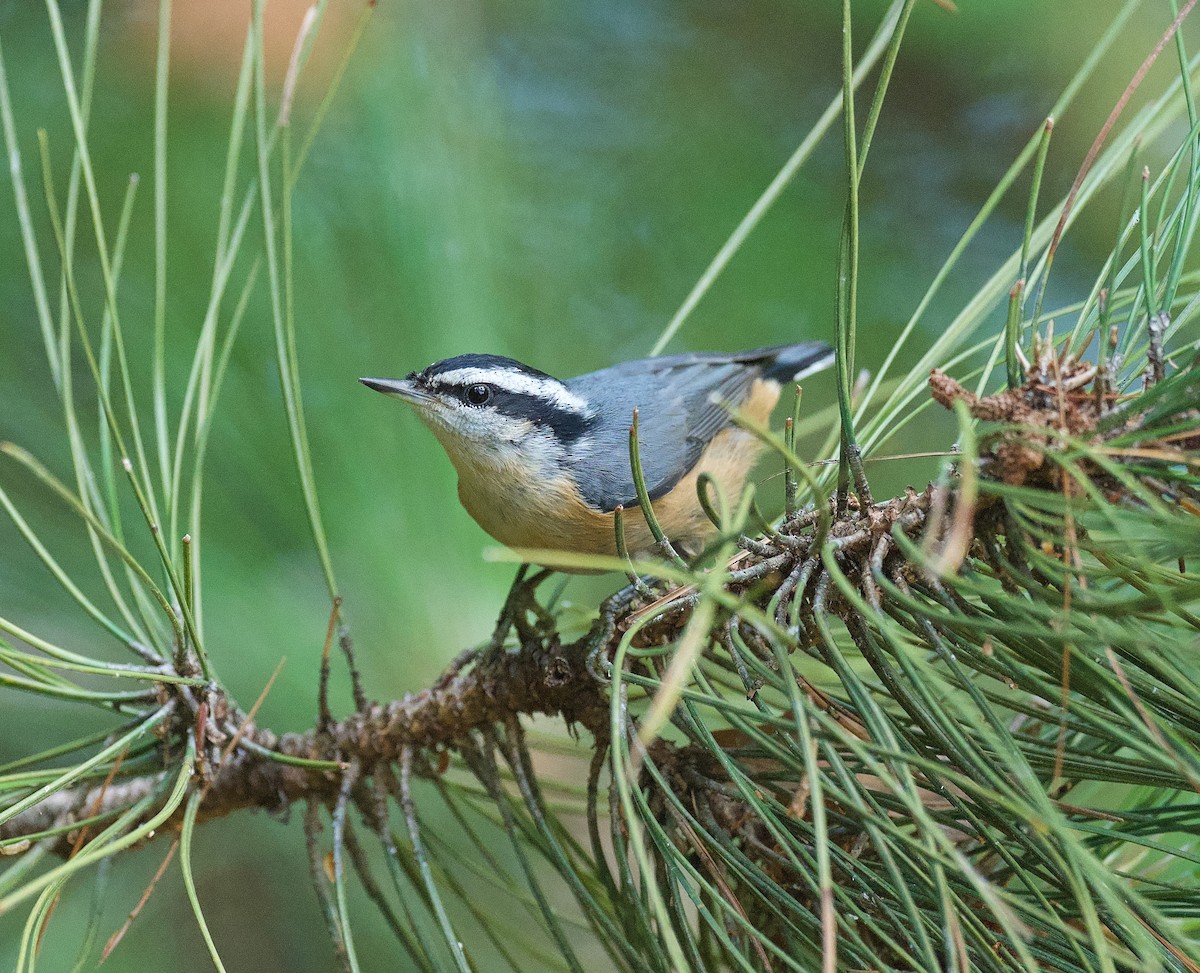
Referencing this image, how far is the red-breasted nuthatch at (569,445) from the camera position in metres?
1.80

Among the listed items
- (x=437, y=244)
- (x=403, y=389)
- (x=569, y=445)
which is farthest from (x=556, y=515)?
(x=437, y=244)

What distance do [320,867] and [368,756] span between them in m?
0.15

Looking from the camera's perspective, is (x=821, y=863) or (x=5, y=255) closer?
(x=821, y=863)

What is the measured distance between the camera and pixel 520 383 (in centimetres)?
190

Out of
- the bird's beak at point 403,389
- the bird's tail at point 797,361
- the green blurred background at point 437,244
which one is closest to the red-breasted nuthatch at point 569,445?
the bird's beak at point 403,389

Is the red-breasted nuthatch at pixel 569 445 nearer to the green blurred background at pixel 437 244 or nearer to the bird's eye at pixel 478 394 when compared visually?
the bird's eye at pixel 478 394

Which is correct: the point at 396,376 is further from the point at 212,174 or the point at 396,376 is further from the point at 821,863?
the point at 821,863

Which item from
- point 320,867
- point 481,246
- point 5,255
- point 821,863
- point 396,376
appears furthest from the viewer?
point 481,246

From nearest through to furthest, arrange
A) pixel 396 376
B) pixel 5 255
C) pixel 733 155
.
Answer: pixel 5 255
pixel 396 376
pixel 733 155

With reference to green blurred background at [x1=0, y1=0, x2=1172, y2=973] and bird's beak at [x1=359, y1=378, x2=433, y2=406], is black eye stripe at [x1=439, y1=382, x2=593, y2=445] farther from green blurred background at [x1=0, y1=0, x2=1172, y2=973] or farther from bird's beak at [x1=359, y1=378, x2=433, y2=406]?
green blurred background at [x1=0, y1=0, x2=1172, y2=973]

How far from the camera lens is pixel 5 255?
6.25ft

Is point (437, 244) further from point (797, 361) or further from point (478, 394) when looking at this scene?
point (797, 361)

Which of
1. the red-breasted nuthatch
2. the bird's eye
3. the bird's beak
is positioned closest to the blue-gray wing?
the red-breasted nuthatch

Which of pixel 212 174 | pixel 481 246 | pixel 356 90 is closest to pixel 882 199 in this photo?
pixel 481 246
